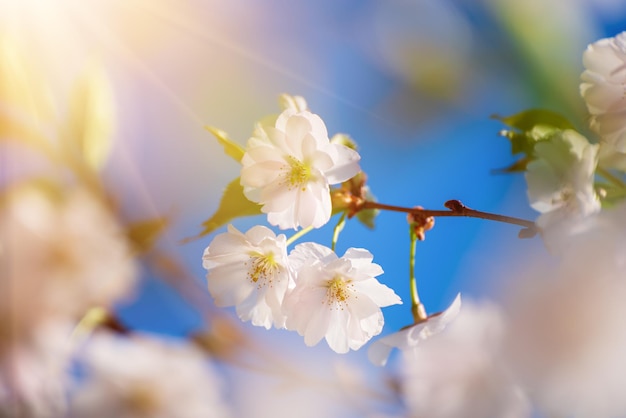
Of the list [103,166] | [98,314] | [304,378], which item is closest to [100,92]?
[103,166]

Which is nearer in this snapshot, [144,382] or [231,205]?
[231,205]

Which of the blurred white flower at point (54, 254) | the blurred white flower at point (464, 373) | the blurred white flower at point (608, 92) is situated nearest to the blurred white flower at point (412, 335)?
the blurred white flower at point (464, 373)

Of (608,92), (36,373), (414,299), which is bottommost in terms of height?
(36,373)

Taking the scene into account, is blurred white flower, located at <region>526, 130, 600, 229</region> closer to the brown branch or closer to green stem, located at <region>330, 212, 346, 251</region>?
the brown branch

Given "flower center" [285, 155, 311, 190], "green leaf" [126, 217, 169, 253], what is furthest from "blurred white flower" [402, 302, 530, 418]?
"green leaf" [126, 217, 169, 253]

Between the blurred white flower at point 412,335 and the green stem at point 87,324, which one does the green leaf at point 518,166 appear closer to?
the blurred white flower at point 412,335

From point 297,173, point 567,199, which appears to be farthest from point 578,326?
point 297,173

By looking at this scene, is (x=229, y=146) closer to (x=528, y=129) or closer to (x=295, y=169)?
(x=295, y=169)
